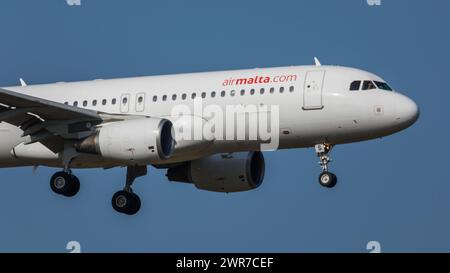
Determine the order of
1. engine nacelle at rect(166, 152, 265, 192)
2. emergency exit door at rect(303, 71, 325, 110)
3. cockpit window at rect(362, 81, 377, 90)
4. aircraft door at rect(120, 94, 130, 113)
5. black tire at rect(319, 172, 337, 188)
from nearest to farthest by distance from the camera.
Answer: emergency exit door at rect(303, 71, 325, 110), black tire at rect(319, 172, 337, 188), cockpit window at rect(362, 81, 377, 90), aircraft door at rect(120, 94, 130, 113), engine nacelle at rect(166, 152, 265, 192)

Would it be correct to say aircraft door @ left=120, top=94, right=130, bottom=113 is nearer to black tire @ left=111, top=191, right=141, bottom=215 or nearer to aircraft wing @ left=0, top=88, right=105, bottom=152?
aircraft wing @ left=0, top=88, right=105, bottom=152

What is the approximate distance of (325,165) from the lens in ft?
153

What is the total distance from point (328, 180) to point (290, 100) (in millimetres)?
3064

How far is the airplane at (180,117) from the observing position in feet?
150

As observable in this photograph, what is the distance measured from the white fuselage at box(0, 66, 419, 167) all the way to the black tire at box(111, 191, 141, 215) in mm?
1622

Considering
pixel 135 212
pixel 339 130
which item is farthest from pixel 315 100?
pixel 135 212

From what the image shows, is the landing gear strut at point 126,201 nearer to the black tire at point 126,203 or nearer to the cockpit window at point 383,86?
the black tire at point 126,203

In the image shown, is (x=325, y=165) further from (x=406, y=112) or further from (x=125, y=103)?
(x=125, y=103)

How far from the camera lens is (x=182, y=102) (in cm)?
4753

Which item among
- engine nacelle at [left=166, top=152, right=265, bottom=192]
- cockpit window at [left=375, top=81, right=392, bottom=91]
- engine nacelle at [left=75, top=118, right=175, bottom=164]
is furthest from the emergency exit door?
engine nacelle at [left=166, top=152, right=265, bottom=192]

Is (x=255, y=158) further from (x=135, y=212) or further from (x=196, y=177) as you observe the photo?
(x=135, y=212)

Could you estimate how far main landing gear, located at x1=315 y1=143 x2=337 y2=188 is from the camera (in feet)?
A: 151

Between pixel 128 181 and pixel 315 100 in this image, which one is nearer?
pixel 315 100

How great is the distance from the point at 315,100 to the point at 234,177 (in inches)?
275
